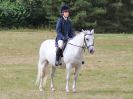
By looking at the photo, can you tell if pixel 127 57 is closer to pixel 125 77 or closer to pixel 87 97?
pixel 125 77

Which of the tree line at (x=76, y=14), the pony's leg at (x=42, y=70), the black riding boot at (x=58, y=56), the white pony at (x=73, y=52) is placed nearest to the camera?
the white pony at (x=73, y=52)

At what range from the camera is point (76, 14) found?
5003cm

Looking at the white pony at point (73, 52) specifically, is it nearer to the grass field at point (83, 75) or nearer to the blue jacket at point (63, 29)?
the blue jacket at point (63, 29)

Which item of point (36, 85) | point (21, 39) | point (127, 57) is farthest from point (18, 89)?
point (21, 39)

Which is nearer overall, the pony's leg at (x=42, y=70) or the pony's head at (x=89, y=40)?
the pony's head at (x=89, y=40)

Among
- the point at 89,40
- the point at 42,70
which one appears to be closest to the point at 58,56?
the point at 42,70

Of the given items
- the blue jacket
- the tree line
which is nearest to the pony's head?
the blue jacket

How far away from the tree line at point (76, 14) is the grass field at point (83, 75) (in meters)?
16.2

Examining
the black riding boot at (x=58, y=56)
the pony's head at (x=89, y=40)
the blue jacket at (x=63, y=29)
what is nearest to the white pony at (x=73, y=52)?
the pony's head at (x=89, y=40)

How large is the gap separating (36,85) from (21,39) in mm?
21344

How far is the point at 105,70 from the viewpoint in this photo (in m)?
20.7

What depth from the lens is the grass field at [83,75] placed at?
14116 mm

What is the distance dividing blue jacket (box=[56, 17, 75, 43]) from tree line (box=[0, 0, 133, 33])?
3401cm

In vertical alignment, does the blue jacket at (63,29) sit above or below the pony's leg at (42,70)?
above
